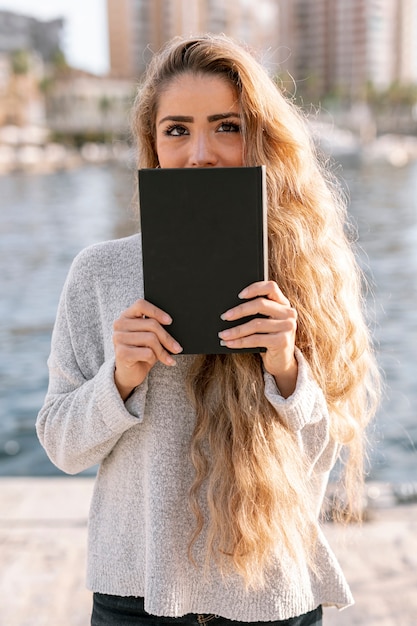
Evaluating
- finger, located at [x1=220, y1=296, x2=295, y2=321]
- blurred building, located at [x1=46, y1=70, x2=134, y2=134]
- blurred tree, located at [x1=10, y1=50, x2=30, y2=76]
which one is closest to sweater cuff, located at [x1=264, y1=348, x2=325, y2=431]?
finger, located at [x1=220, y1=296, x2=295, y2=321]

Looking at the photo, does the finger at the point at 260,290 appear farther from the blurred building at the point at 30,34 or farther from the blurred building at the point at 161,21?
the blurred building at the point at 30,34

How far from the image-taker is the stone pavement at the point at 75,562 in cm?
197

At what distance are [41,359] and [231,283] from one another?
774cm

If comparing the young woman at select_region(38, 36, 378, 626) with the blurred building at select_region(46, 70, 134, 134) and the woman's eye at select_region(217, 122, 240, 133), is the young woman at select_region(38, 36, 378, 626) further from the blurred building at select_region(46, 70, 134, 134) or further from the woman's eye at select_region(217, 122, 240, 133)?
the blurred building at select_region(46, 70, 134, 134)

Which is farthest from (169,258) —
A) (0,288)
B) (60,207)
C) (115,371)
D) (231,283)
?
(60,207)

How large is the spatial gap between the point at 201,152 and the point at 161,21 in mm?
→ 87399

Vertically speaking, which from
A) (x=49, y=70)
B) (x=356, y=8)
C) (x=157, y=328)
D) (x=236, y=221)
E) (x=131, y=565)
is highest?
(x=356, y=8)

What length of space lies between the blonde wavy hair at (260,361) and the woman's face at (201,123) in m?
0.02

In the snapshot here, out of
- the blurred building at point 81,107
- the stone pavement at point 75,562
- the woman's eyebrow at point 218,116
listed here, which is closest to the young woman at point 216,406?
the woman's eyebrow at point 218,116

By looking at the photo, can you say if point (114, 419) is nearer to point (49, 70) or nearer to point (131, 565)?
point (131, 565)

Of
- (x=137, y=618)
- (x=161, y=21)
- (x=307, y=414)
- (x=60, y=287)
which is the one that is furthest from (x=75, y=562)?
(x=161, y=21)

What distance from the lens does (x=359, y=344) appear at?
1.20 m

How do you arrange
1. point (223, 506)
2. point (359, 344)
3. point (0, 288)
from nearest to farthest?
point (223, 506)
point (359, 344)
point (0, 288)

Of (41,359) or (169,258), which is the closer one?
(169,258)
